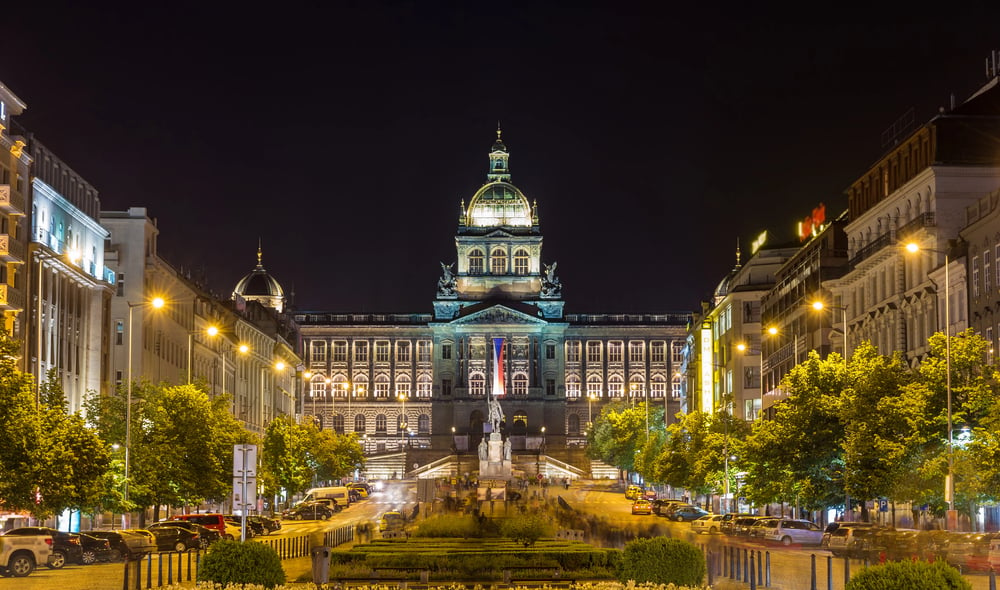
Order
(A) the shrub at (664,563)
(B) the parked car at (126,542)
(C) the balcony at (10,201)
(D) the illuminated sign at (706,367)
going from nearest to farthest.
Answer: (A) the shrub at (664,563)
(B) the parked car at (126,542)
(C) the balcony at (10,201)
(D) the illuminated sign at (706,367)

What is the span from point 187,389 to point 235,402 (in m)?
65.7

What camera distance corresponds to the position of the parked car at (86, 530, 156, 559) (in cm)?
5800

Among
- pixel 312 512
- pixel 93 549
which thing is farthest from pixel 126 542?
Result: pixel 312 512

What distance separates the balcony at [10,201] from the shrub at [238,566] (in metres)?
49.6

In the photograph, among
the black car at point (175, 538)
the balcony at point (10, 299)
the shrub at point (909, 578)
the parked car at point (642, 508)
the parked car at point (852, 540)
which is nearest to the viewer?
the shrub at point (909, 578)

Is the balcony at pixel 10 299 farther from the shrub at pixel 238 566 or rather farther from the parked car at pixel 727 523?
the shrub at pixel 238 566

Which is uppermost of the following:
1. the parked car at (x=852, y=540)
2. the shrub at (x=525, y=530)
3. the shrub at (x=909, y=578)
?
the shrub at (x=909, y=578)

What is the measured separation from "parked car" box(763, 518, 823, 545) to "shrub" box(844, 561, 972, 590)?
46.6 metres

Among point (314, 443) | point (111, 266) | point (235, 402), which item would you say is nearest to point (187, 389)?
point (111, 266)

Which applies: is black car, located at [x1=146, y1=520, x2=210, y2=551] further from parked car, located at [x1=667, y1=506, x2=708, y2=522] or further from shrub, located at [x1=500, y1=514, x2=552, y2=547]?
parked car, located at [x1=667, y1=506, x2=708, y2=522]

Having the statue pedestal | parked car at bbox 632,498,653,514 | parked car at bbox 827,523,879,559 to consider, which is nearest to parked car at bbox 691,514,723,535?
parked car at bbox 632,498,653,514

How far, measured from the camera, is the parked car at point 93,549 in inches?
2215

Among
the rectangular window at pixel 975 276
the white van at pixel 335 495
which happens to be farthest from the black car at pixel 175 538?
the white van at pixel 335 495

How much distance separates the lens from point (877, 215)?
316 feet
